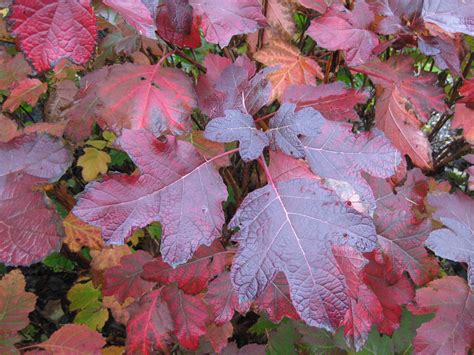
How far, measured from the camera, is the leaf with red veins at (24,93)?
124cm

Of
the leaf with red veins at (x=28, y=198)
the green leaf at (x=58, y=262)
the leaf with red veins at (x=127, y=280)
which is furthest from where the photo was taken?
the green leaf at (x=58, y=262)

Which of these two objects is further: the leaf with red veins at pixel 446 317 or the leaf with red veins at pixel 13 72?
the leaf with red veins at pixel 13 72

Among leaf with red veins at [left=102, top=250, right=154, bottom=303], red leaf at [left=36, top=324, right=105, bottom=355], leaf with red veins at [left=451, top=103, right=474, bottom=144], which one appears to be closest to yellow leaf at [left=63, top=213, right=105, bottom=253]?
leaf with red veins at [left=102, top=250, right=154, bottom=303]

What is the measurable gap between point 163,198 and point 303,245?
0.25 m

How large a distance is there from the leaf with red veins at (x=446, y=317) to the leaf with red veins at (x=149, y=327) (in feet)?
1.95

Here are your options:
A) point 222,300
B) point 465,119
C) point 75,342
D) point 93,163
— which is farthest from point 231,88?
point 93,163

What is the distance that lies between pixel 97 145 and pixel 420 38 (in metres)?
1.24

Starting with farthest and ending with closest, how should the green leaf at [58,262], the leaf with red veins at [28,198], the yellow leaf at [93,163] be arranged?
the green leaf at [58,262]
the yellow leaf at [93,163]
the leaf with red veins at [28,198]

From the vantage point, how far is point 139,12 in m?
0.76

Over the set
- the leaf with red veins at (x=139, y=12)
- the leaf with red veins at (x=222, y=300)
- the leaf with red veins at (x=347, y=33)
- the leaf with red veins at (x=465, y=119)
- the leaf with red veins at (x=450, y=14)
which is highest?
the leaf with red veins at (x=450, y=14)

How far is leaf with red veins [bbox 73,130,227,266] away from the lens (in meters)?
0.70

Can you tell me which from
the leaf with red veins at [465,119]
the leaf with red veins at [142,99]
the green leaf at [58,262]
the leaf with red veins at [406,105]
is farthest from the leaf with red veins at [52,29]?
the green leaf at [58,262]

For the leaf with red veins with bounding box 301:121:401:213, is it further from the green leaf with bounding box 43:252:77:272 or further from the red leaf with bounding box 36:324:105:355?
the green leaf with bounding box 43:252:77:272

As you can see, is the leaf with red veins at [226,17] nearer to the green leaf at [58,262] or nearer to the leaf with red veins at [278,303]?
the leaf with red veins at [278,303]
